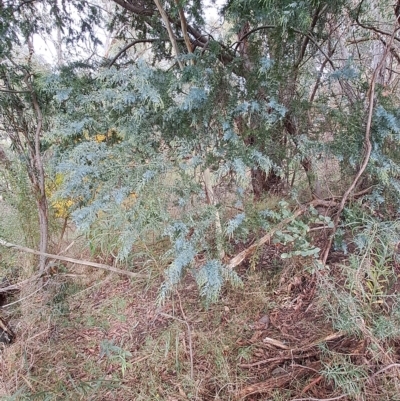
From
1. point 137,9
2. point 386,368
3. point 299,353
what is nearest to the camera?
point 386,368

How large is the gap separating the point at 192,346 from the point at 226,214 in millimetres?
712

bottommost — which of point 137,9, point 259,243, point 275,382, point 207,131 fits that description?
point 275,382

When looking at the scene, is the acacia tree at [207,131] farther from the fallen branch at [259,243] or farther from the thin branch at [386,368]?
the thin branch at [386,368]

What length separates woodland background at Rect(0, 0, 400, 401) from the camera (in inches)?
46.6

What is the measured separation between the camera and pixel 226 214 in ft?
5.40

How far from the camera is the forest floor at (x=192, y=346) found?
1.11 meters

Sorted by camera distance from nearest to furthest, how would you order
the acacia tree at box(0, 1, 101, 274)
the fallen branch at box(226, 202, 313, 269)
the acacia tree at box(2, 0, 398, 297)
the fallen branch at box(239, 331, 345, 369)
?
the fallen branch at box(239, 331, 345, 369) → the acacia tree at box(2, 0, 398, 297) → the fallen branch at box(226, 202, 313, 269) → the acacia tree at box(0, 1, 101, 274)

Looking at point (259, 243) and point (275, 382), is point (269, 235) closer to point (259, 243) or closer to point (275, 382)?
point (259, 243)

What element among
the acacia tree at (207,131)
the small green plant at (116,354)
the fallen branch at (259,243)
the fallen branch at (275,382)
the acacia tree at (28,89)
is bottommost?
the fallen branch at (275,382)

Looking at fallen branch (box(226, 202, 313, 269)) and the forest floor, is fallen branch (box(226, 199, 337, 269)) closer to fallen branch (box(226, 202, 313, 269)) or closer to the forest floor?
fallen branch (box(226, 202, 313, 269))

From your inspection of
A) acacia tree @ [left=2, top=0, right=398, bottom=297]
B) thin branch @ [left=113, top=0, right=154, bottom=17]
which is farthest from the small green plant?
thin branch @ [left=113, top=0, right=154, bottom=17]

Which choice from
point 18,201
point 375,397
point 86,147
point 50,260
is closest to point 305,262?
point 375,397

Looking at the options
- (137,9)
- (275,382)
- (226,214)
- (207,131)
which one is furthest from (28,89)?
(275,382)

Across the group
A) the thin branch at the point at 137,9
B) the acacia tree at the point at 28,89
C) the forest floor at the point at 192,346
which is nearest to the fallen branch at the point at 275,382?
the forest floor at the point at 192,346
